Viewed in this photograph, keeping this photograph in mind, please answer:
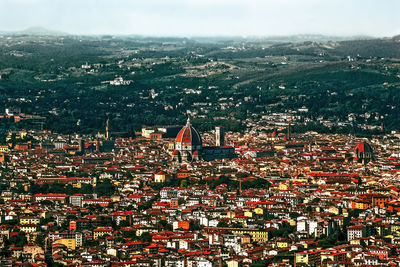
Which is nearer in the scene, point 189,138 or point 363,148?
point 363,148

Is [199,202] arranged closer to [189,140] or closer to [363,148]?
[363,148]

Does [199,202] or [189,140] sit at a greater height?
[199,202]

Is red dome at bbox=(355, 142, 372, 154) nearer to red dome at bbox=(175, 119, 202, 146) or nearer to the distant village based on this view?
the distant village

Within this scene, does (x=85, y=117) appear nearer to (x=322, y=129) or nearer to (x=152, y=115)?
(x=152, y=115)

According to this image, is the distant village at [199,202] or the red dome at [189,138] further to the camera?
the red dome at [189,138]

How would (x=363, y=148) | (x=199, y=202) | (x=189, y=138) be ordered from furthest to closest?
(x=189, y=138) < (x=363, y=148) < (x=199, y=202)

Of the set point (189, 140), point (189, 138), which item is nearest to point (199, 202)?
point (189, 140)

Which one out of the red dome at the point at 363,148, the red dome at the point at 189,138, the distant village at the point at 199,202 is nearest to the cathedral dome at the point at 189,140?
the red dome at the point at 189,138

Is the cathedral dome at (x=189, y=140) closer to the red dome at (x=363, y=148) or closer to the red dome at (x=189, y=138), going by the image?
the red dome at (x=189, y=138)

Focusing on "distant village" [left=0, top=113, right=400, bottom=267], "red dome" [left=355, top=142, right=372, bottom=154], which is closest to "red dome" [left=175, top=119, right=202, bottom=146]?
"distant village" [left=0, top=113, right=400, bottom=267]
